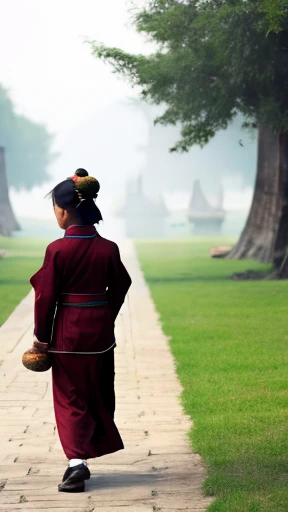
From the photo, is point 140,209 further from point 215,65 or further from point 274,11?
point 274,11

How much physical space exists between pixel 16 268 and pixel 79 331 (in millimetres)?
20659

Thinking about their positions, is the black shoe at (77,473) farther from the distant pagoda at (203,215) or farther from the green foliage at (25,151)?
the distant pagoda at (203,215)

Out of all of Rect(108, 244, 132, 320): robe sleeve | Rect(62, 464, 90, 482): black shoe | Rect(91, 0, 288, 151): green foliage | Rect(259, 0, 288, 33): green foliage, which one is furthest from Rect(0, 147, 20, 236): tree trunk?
Rect(62, 464, 90, 482): black shoe

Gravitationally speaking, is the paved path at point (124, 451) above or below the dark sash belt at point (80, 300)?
below

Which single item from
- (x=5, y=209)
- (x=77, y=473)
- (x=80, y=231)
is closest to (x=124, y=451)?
(x=77, y=473)

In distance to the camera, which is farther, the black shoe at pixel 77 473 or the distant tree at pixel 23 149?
the distant tree at pixel 23 149

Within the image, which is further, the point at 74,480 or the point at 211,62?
the point at 211,62

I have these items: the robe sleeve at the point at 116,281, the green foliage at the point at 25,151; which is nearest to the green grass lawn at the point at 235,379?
the robe sleeve at the point at 116,281

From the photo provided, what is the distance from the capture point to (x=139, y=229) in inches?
2437

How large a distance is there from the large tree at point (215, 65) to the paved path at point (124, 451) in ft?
30.5

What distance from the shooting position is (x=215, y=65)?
2012cm

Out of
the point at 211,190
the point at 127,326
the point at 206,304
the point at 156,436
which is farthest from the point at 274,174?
the point at 211,190

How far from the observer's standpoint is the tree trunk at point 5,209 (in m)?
44.2

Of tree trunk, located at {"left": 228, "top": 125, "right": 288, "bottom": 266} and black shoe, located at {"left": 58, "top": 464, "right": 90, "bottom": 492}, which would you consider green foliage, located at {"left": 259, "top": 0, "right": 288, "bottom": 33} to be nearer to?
tree trunk, located at {"left": 228, "top": 125, "right": 288, "bottom": 266}
